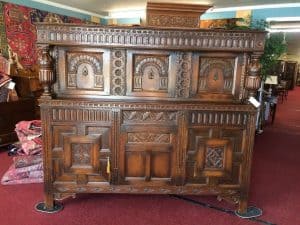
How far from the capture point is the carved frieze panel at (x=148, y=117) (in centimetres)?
226

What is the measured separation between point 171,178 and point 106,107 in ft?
2.67

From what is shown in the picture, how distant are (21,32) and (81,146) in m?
3.87

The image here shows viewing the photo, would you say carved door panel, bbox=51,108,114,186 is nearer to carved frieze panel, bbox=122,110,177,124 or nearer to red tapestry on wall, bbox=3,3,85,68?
carved frieze panel, bbox=122,110,177,124

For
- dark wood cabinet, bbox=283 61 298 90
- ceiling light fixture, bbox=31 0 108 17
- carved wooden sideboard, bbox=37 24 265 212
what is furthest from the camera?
dark wood cabinet, bbox=283 61 298 90

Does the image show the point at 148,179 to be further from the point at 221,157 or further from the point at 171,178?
the point at 221,157

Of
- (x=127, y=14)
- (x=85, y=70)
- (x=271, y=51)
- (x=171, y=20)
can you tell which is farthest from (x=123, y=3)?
(x=85, y=70)

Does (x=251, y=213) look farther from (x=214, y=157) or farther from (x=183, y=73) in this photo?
(x=183, y=73)

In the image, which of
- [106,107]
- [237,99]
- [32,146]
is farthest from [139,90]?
[32,146]

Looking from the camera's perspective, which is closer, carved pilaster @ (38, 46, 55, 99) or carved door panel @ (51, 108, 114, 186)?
carved pilaster @ (38, 46, 55, 99)

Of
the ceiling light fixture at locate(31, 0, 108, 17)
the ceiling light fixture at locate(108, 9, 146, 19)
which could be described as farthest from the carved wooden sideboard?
A: the ceiling light fixture at locate(108, 9, 146, 19)

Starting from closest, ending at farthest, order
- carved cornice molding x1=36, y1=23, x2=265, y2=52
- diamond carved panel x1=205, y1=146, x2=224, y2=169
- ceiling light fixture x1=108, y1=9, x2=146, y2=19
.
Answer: carved cornice molding x1=36, y1=23, x2=265, y2=52, diamond carved panel x1=205, y1=146, x2=224, y2=169, ceiling light fixture x1=108, y1=9, x2=146, y2=19

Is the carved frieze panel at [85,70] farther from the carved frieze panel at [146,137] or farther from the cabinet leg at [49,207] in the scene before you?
the cabinet leg at [49,207]

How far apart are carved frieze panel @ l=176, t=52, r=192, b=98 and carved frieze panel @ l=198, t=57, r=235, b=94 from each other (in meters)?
0.10

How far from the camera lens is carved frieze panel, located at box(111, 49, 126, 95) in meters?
2.23
